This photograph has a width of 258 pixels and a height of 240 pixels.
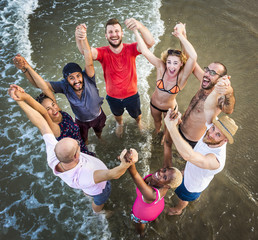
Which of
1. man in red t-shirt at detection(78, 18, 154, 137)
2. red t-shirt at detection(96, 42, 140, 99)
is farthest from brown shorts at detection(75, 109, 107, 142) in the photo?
red t-shirt at detection(96, 42, 140, 99)

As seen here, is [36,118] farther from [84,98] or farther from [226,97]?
[226,97]

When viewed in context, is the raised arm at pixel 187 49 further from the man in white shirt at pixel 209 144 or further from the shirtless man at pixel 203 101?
the man in white shirt at pixel 209 144

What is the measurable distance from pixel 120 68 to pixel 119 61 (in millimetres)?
134

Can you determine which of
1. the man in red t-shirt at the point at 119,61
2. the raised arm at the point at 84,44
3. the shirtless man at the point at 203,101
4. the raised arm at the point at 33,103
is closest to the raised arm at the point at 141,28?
the man in red t-shirt at the point at 119,61

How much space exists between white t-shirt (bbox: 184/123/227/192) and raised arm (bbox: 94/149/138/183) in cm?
93

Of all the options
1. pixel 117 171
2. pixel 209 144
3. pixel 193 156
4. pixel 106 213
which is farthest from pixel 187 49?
pixel 106 213

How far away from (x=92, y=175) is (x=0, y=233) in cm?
279

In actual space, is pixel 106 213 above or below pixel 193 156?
below

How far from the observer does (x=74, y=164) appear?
7.48 ft

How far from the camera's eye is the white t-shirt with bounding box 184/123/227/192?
2133mm

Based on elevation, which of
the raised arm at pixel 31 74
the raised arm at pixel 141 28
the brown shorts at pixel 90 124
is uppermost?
the raised arm at pixel 141 28

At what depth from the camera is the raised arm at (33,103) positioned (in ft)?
8.09

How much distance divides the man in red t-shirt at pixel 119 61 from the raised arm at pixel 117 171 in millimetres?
1942

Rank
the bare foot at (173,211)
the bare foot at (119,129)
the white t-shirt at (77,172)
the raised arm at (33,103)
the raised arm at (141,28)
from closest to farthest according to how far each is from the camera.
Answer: the white t-shirt at (77,172)
the raised arm at (33,103)
the raised arm at (141,28)
the bare foot at (173,211)
the bare foot at (119,129)
